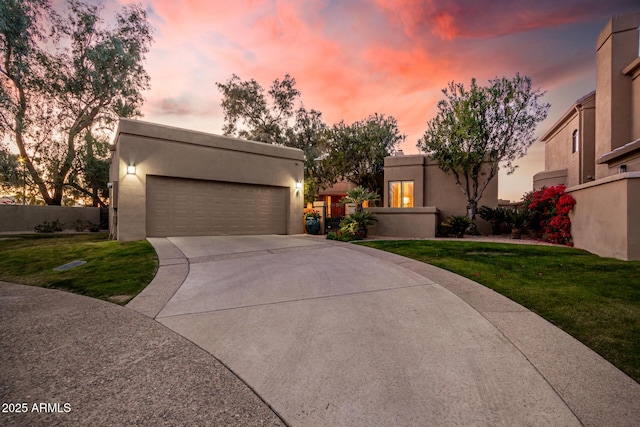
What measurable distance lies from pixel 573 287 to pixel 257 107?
22930 mm

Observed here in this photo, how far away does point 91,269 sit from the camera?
621cm

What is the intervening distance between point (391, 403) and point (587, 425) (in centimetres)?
117

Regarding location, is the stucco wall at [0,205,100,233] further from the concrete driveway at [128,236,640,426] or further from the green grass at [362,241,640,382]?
the green grass at [362,241,640,382]

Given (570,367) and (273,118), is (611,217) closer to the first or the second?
(570,367)

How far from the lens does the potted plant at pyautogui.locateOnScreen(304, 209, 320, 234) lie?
47.2 ft

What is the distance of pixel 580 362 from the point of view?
7.95 ft

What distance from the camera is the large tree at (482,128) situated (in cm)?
1328

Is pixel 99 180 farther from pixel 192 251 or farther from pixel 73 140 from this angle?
pixel 192 251

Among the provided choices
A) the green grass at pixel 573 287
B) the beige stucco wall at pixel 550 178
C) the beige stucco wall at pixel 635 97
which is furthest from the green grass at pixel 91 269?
the beige stucco wall at pixel 550 178

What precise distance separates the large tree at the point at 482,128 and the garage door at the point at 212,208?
867cm

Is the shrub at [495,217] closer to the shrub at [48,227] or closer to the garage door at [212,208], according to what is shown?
the garage door at [212,208]

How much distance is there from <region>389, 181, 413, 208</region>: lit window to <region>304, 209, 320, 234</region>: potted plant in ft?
18.0

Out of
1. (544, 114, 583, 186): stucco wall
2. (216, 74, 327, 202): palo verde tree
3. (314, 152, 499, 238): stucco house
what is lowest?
(314, 152, 499, 238): stucco house

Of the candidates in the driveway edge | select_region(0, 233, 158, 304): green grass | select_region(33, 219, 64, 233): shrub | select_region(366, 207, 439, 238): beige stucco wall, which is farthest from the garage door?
select_region(33, 219, 64, 233): shrub
